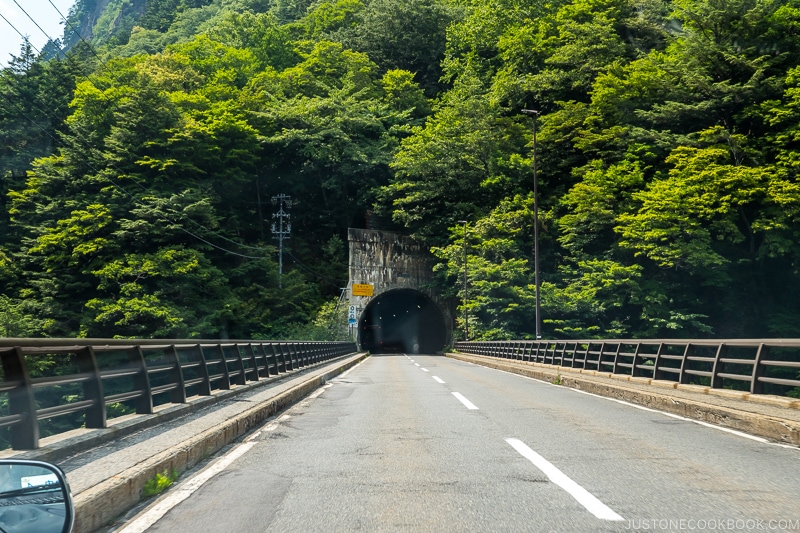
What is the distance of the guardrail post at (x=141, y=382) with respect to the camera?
26.0 ft

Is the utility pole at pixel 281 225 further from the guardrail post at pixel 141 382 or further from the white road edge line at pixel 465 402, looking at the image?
the guardrail post at pixel 141 382

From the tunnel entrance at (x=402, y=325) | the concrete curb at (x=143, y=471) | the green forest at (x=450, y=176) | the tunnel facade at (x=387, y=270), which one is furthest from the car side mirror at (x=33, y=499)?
the tunnel entrance at (x=402, y=325)

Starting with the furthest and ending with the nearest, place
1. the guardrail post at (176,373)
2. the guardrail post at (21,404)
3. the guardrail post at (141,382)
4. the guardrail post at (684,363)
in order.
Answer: the guardrail post at (684,363), the guardrail post at (176,373), the guardrail post at (141,382), the guardrail post at (21,404)

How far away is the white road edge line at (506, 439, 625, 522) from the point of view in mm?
4641

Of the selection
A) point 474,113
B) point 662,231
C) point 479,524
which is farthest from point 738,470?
point 474,113

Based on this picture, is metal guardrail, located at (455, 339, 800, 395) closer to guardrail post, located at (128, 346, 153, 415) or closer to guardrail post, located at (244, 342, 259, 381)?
guardrail post, located at (128, 346, 153, 415)

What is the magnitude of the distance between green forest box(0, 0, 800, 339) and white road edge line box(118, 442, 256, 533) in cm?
3134

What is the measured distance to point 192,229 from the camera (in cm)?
4462

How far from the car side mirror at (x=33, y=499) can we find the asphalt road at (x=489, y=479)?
2.21m

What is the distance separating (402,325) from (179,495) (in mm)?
81142

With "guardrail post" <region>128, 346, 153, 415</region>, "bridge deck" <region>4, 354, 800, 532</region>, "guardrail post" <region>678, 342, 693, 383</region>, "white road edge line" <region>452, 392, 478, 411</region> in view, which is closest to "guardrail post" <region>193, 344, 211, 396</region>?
"bridge deck" <region>4, 354, 800, 532</region>

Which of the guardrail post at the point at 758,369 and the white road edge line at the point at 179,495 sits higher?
the guardrail post at the point at 758,369

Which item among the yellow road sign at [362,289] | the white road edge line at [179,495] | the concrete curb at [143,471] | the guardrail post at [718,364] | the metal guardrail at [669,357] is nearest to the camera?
the concrete curb at [143,471]

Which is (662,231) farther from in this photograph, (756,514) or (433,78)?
(433,78)
